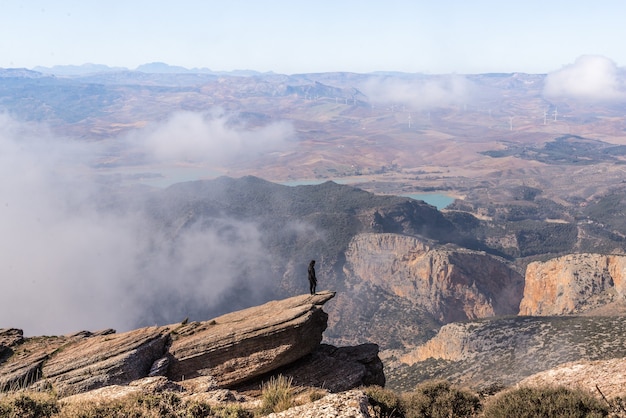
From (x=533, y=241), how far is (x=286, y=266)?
80.0m

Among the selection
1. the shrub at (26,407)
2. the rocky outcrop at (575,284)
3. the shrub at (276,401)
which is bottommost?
the rocky outcrop at (575,284)

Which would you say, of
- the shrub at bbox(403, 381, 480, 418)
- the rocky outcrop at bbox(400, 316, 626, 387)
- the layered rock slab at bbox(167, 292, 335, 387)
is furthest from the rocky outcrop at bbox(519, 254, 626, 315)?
the shrub at bbox(403, 381, 480, 418)

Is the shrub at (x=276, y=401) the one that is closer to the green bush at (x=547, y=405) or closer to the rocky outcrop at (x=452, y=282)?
the green bush at (x=547, y=405)

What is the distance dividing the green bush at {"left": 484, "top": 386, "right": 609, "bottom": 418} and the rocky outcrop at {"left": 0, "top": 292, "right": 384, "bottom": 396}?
1131 cm

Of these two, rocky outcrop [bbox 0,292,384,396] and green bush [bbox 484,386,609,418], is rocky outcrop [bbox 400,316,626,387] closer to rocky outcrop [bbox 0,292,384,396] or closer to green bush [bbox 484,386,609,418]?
rocky outcrop [bbox 0,292,384,396]

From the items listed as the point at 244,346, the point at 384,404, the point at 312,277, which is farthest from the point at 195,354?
the point at 384,404

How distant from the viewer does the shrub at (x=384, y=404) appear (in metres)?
16.4

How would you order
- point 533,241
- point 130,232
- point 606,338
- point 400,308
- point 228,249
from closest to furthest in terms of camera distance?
point 606,338
point 400,308
point 228,249
point 533,241
point 130,232

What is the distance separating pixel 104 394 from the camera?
53.3 ft

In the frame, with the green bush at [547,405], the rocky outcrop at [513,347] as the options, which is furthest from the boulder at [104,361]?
the rocky outcrop at [513,347]

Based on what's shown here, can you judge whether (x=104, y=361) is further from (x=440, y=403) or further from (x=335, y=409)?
(x=440, y=403)

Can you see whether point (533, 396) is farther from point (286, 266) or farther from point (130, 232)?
point (130, 232)

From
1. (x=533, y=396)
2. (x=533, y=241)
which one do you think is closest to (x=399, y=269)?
(x=533, y=241)

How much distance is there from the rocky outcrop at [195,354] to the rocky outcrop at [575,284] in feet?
161
